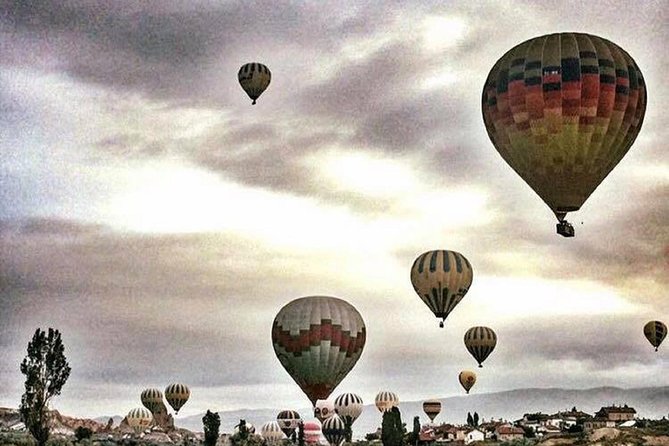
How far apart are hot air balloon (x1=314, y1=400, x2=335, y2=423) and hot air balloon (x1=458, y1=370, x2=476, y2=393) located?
5381 centimetres

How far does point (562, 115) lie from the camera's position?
57.4 m

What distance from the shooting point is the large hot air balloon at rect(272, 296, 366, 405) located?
7819 cm

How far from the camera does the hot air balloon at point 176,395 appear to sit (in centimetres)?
15125

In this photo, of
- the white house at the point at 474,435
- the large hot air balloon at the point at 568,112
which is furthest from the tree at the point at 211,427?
the large hot air balloon at the point at 568,112

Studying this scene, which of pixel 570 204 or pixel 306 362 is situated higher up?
A: pixel 570 204

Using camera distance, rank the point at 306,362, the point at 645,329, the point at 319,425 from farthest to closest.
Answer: the point at 645,329 < the point at 319,425 < the point at 306,362

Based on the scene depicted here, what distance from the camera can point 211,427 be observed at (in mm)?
98000

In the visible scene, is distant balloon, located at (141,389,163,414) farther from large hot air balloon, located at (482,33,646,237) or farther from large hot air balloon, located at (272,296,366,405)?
large hot air balloon, located at (482,33,646,237)

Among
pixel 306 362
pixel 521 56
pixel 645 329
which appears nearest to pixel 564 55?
pixel 521 56

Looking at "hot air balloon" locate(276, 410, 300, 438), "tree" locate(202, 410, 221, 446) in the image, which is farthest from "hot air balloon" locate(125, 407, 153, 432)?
"tree" locate(202, 410, 221, 446)

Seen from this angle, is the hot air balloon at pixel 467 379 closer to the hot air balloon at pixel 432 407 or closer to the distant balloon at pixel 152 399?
the hot air balloon at pixel 432 407

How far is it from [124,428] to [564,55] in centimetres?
14160

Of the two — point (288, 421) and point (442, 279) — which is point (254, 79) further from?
point (288, 421)

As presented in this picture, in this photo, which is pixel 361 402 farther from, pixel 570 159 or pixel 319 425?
pixel 570 159
